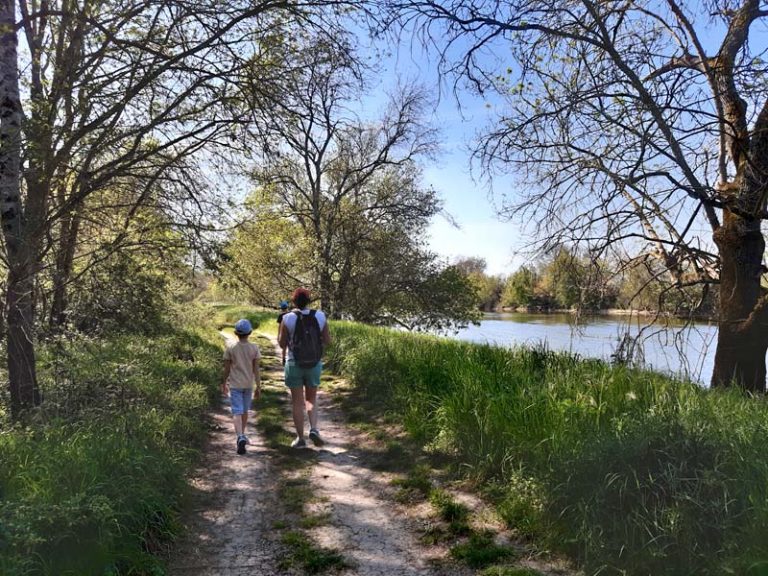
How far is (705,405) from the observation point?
4.18 meters

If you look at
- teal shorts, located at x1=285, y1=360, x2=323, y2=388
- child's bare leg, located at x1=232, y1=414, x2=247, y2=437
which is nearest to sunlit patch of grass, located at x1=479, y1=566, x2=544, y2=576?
teal shorts, located at x1=285, y1=360, x2=323, y2=388

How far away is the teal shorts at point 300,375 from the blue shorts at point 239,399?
1.72 feet

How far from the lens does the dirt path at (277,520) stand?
11.8ft

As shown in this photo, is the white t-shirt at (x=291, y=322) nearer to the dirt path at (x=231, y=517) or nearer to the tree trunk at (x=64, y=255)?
the dirt path at (x=231, y=517)

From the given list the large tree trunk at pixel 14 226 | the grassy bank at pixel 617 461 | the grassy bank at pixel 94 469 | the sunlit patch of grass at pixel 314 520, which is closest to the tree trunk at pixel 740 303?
the grassy bank at pixel 617 461

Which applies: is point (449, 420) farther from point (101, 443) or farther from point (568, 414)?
point (101, 443)

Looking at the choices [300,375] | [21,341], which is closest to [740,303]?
[300,375]

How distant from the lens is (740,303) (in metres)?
7.45

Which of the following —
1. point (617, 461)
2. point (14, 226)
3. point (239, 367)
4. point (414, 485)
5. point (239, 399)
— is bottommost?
point (414, 485)

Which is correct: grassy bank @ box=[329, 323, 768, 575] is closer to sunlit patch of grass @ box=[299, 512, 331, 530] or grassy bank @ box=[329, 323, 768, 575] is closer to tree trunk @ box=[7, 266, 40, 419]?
sunlit patch of grass @ box=[299, 512, 331, 530]

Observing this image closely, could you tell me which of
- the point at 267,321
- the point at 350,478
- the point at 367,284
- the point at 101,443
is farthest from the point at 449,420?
the point at 267,321

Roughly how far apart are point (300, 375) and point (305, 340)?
17.1 inches

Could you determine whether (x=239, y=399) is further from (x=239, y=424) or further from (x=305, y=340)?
(x=305, y=340)

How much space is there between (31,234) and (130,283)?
3884 mm
